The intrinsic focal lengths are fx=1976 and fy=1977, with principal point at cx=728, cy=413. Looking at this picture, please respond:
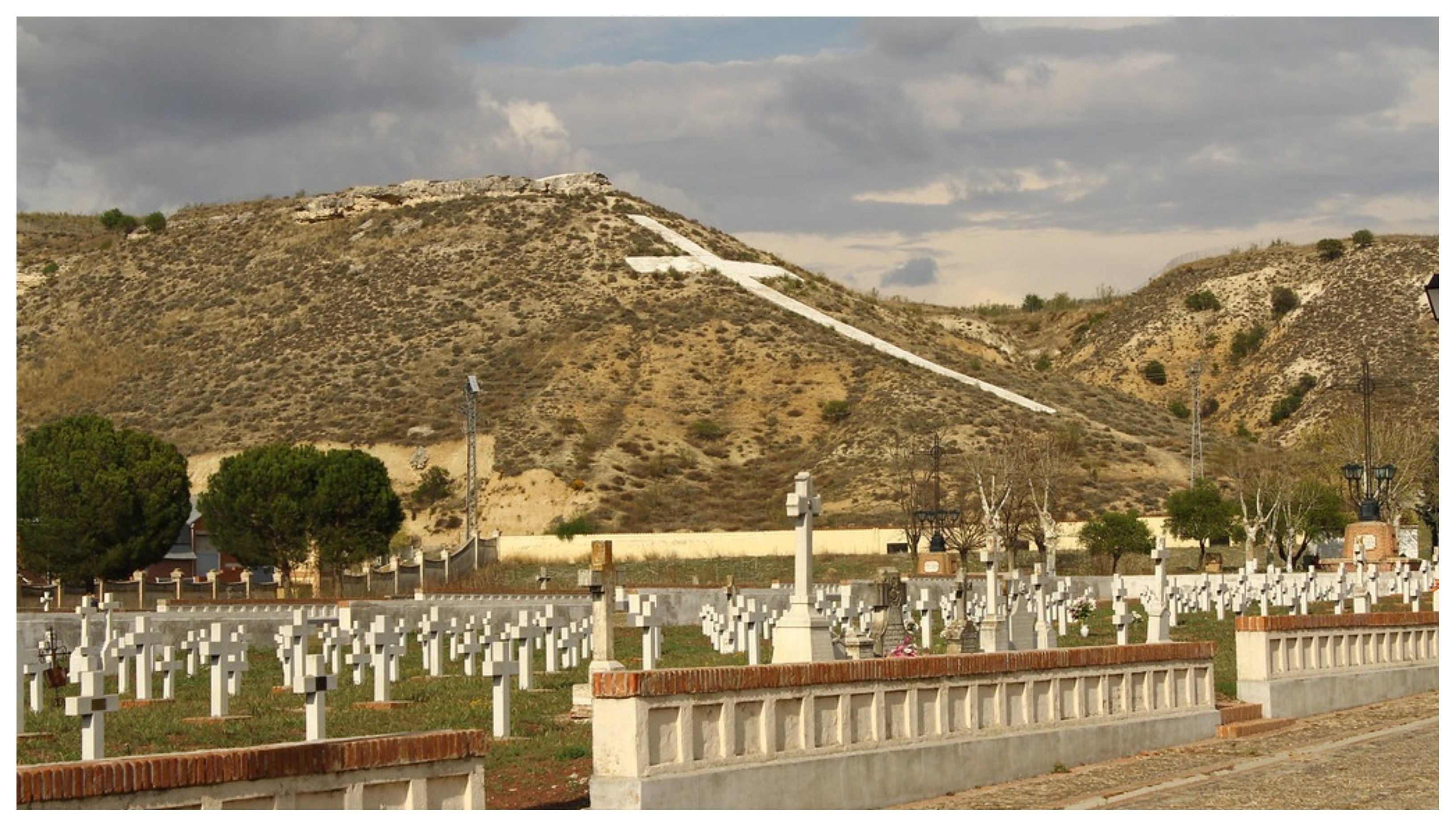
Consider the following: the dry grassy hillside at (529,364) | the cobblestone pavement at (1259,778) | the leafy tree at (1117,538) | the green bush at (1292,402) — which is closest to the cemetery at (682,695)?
the cobblestone pavement at (1259,778)

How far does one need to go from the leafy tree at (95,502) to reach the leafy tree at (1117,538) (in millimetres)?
26651

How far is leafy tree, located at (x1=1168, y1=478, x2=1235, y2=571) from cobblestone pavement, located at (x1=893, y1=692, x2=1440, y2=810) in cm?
4304

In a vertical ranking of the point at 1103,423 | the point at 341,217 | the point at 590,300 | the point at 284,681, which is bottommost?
the point at 284,681

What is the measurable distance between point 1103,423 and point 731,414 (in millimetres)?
15592

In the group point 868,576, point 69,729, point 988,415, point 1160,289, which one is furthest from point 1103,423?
point 69,729

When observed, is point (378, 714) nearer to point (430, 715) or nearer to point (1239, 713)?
point (430, 715)

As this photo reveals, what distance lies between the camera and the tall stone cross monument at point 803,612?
15.1 meters

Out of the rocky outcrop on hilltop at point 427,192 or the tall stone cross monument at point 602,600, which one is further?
the rocky outcrop on hilltop at point 427,192

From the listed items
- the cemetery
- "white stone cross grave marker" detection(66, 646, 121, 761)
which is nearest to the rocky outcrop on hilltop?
the cemetery

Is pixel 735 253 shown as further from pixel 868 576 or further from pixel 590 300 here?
pixel 868 576

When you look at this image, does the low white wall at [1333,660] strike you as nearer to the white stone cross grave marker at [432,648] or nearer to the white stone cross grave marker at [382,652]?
the white stone cross grave marker at [382,652]

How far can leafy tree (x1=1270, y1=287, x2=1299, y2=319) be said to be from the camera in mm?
111500

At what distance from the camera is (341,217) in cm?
10856

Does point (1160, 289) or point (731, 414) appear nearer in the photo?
point (731, 414)
